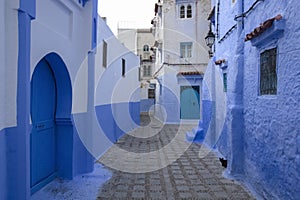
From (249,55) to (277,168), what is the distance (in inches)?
99.1

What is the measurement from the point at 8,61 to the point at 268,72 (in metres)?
4.00

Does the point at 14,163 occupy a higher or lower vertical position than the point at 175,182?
higher

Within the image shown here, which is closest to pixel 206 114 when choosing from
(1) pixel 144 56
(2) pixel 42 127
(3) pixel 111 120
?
(3) pixel 111 120

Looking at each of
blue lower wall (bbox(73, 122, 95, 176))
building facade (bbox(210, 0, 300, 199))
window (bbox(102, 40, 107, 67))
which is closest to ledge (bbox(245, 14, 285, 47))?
building facade (bbox(210, 0, 300, 199))

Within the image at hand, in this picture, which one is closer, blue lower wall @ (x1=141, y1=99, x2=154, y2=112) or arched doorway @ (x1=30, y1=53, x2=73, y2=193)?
arched doorway @ (x1=30, y1=53, x2=73, y2=193)

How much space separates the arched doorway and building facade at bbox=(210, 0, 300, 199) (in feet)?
11.8

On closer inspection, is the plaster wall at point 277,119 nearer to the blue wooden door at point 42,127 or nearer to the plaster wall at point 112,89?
the blue wooden door at point 42,127

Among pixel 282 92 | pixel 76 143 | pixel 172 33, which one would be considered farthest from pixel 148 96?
→ pixel 282 92

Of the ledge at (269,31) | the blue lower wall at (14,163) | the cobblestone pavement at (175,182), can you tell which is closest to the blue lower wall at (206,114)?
the cobblestone pavement at (175,182)

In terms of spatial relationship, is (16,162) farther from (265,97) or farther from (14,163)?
(265,97)

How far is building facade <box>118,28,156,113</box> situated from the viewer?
97.9 ft

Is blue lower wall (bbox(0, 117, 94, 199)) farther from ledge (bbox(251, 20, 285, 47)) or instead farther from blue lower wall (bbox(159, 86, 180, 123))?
blue lower wall (bbox(159, 86, 180, 123))

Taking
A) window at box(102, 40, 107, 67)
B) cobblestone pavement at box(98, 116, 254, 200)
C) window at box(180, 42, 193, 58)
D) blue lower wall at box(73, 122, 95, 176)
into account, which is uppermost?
window at box(180, 42, 193, 58)

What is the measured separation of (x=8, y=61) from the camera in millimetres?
3434
